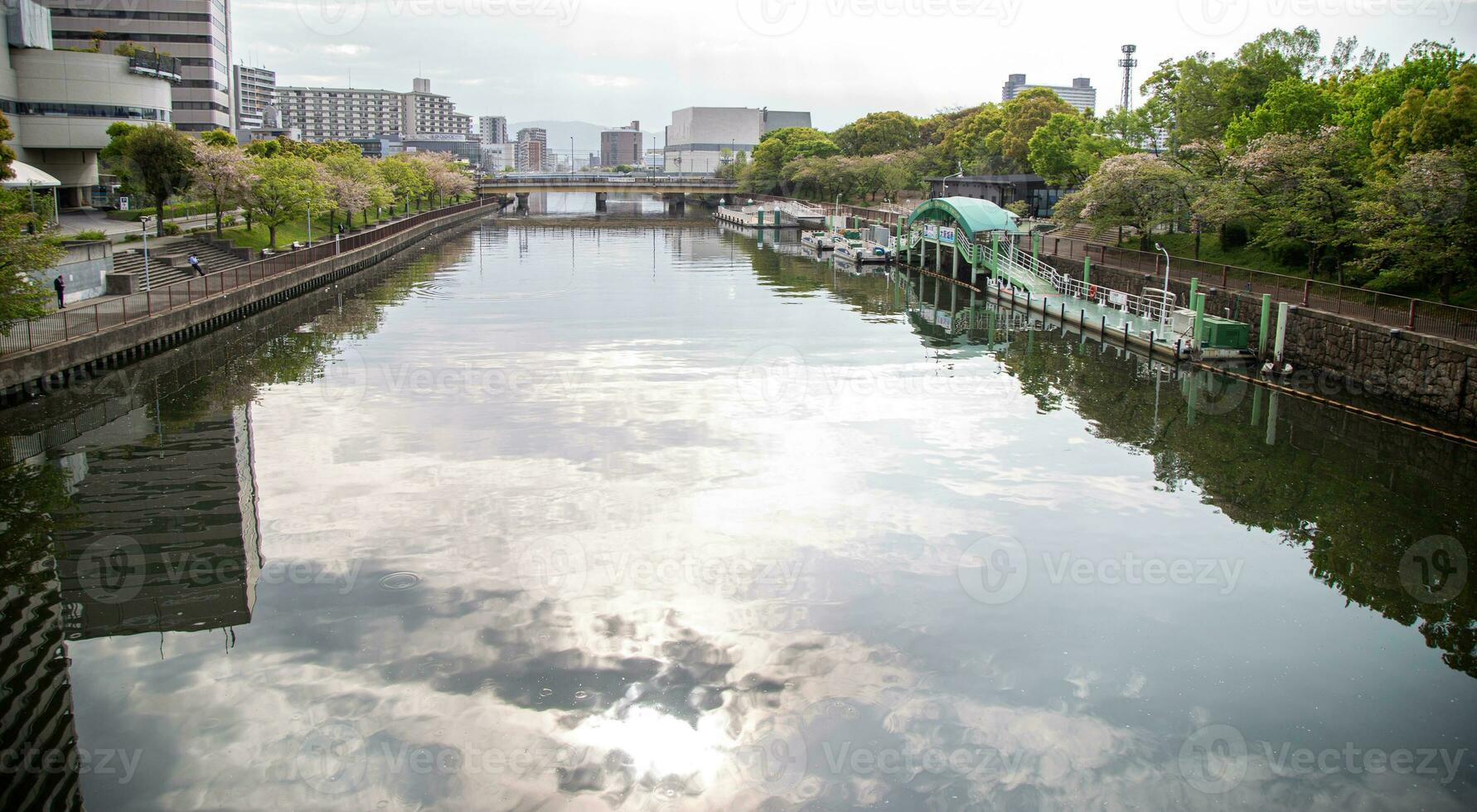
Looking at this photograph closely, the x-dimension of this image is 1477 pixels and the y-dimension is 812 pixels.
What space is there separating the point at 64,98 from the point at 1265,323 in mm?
71959

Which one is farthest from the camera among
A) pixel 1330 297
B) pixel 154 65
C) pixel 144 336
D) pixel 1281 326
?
pixel 154 65

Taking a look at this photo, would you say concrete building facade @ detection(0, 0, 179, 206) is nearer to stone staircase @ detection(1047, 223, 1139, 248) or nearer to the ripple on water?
stone staircase @ detection(1047, 223, 1139, 248)

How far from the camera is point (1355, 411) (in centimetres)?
2800

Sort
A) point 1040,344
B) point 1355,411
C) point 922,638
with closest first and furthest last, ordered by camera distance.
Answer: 1. point 922,638
2. point 1355,411
3. point 1040,344

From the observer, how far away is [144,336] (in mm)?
33781

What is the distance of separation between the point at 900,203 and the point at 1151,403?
78.0 metres

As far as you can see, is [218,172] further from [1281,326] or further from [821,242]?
[1281,326]

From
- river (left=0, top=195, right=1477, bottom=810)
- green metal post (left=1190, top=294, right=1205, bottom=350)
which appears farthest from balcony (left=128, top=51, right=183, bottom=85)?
green metal post (left=1190, top=294, right=1205, bottom=350)

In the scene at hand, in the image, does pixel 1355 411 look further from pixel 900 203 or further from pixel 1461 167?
pixel 900 203

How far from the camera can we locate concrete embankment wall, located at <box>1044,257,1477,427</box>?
2638cm

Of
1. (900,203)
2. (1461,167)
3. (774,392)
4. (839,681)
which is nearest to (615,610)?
(839,681)

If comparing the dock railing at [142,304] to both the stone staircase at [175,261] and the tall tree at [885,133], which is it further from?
the tall tree at [885,133]

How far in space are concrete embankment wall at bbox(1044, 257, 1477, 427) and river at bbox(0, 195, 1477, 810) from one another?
78.7 inches

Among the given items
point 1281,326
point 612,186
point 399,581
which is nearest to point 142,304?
point 399,581
